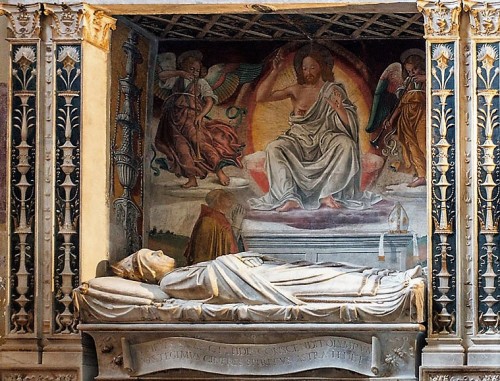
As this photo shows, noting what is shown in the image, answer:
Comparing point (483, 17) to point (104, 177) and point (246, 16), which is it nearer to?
point (246, 16)

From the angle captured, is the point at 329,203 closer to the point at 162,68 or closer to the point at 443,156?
the point at 443,156

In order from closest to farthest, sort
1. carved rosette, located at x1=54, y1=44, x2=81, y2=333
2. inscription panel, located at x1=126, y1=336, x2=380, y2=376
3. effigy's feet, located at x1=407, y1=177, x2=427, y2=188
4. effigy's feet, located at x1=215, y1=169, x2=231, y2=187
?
1. inscription panel, located at x1=126, y1=336, x2=380, y2=376
2. carved rosette, located at x1=54, y1=44, x2=81, y2=333
3. effigy's feet, located at x1=407, y1=177, x2=427, y2=188
4. effigy's feet, located at x1=215, y1=169, x2=231, y2=187

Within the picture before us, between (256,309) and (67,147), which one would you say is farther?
(67,147)

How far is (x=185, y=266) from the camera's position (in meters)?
20.2

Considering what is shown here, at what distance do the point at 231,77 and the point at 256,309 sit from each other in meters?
2.72

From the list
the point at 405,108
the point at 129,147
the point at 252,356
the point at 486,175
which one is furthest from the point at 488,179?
the point at 129,147

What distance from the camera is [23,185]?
772 inches

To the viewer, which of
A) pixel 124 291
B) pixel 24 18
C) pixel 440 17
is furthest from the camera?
pixel 24 18

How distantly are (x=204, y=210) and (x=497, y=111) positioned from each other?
3.16 m

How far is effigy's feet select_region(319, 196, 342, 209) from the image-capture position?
20.3m

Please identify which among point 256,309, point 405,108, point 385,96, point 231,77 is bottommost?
point 256,309

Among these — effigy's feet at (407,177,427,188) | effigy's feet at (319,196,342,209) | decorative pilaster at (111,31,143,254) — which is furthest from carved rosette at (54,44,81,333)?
effigy's feet at (407,177,427,188)

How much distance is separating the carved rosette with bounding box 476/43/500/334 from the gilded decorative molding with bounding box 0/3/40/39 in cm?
407

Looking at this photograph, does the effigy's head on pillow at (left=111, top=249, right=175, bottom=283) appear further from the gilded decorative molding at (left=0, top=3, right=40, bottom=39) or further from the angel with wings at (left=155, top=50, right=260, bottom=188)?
the gilded decorative molding at (left=0, top=3, right=40, bottom=39)
